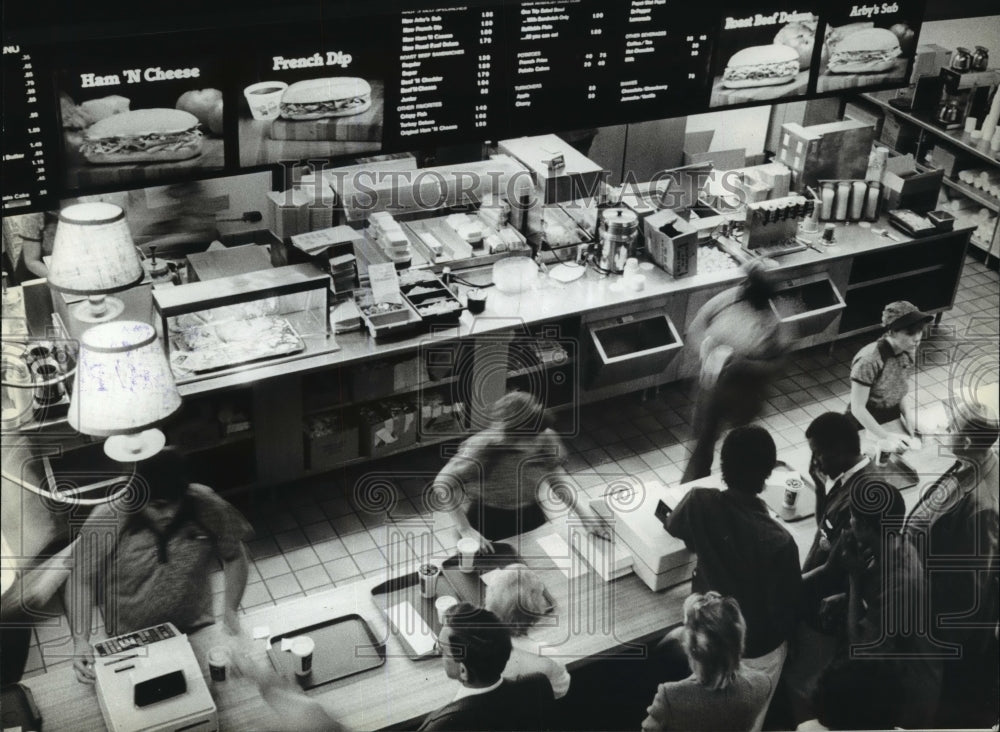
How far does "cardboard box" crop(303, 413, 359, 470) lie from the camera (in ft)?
17.3

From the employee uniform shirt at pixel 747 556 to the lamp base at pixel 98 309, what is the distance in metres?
2.46

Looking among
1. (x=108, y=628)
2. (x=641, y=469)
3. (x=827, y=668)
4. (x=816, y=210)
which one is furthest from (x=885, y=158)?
(x=108, y=628)

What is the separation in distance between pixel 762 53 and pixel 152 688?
368cm

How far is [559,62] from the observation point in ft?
15.4

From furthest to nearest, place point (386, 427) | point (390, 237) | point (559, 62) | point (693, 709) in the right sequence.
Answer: point (390, 237)
point (386, 427)
point (693, 709)
point (559, 62)

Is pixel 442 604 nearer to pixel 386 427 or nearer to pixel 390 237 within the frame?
pixel 386 427

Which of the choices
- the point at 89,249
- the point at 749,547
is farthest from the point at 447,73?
the point at 749,547

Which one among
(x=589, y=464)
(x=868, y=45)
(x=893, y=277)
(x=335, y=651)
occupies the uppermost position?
(x=868, y=45)

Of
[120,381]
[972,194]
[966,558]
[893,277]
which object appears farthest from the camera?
[972,194]

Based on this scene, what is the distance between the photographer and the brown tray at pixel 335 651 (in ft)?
13.9

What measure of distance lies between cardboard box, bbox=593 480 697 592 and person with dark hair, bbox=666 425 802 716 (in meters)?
0.07

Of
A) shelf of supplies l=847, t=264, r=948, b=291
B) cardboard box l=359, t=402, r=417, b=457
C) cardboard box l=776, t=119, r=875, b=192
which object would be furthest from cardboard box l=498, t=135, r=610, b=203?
shelf of supplies l=847, t=264, r=948, b=291

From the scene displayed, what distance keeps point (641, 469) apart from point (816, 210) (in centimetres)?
192

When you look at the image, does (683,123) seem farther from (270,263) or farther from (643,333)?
(270,263)
